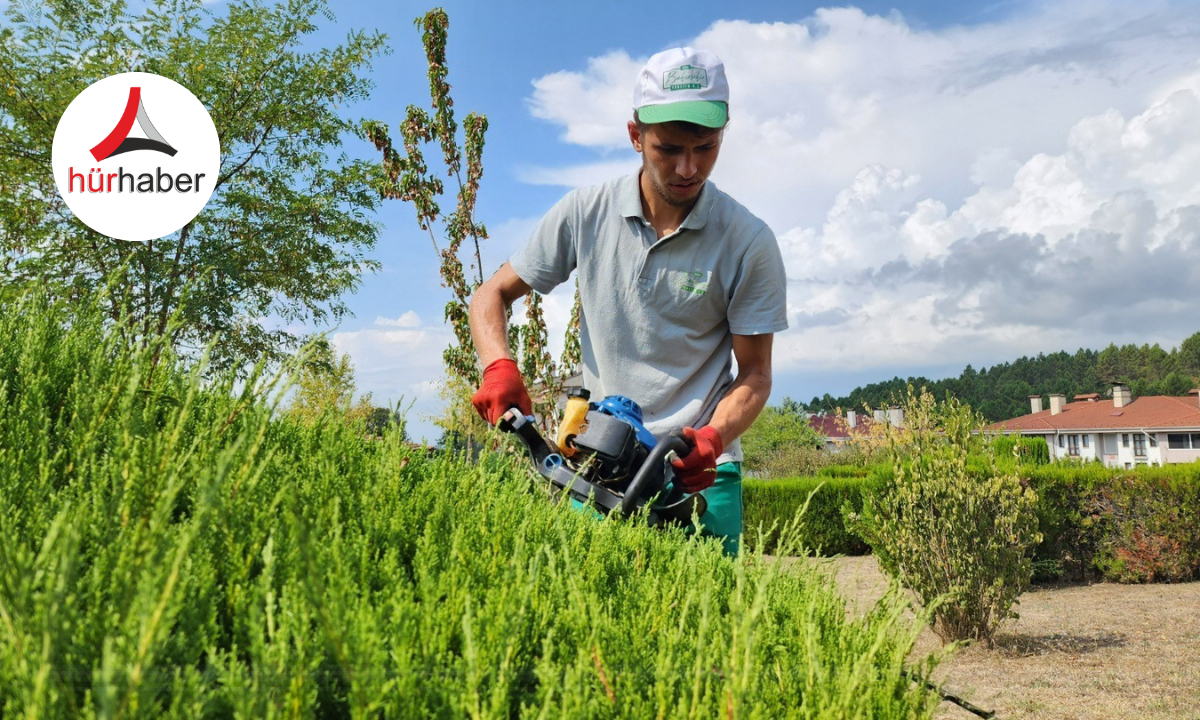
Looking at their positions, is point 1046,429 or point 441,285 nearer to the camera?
point 441,285

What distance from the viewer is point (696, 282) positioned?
340 centimetres

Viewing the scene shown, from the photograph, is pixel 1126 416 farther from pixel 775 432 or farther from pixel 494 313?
pixel 494 313

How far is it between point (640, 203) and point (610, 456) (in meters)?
1.42

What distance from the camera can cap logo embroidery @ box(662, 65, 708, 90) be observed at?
3008 millimetres

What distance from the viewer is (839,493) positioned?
15055mm

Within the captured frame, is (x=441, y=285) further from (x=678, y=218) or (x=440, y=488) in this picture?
(x=440, y=488)

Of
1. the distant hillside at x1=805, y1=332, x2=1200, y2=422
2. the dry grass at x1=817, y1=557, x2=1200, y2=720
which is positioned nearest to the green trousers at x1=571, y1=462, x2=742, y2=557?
the dry grass at x1=817, y1=557, x2=1200, y2=720

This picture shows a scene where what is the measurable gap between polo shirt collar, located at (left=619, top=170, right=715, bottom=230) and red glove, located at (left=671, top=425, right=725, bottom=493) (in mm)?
1010

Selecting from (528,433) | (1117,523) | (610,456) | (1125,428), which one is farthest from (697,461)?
(1125,428)

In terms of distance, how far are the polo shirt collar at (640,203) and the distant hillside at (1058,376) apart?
101057 millimetres

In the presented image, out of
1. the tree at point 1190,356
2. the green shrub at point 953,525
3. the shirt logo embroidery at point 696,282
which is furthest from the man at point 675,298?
the tree at point 1190,356

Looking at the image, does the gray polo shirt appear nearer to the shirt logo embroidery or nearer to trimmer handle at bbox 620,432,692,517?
the shirt logo embroidery

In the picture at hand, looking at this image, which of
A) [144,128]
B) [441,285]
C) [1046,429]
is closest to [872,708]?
[441,285]

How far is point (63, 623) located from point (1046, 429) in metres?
74.5
